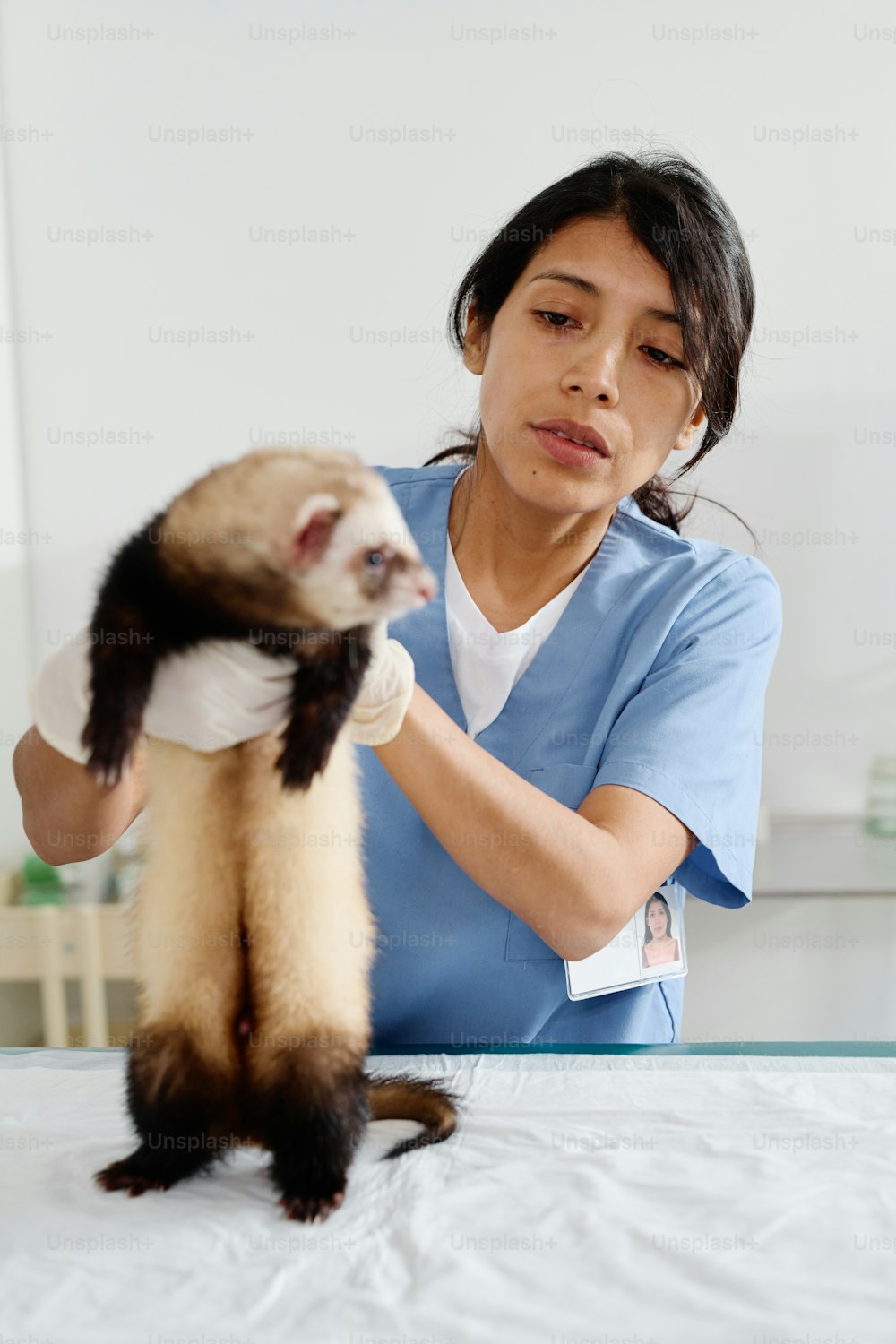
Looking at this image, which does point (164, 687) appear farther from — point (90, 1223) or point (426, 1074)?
point (426, 1074)

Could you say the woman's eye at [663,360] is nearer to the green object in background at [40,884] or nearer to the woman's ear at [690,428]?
the woman's ear at [690,428]

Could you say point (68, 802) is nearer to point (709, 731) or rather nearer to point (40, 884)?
point (709, 731)

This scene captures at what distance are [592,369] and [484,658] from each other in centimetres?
34

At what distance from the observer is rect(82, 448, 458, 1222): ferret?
63 cm

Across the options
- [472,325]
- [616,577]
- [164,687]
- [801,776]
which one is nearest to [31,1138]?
[164,687]

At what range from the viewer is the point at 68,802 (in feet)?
3.14

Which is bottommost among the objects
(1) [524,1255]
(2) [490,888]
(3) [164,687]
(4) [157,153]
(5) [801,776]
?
(5) [801,776]

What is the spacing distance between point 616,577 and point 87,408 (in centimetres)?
154

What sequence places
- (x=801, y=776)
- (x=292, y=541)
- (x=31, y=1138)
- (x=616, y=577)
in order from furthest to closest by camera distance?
(x=801, y=776) → (x=616, y=577) → (x=31, y=1138) → (x=292, y=541)

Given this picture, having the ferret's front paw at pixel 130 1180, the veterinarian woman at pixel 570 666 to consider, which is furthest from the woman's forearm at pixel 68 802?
the ferret's front paw at pixel 130 1180

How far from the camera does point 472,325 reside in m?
1.28

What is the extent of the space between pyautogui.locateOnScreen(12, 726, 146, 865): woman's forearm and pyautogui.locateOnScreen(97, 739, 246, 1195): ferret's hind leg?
0.59ft

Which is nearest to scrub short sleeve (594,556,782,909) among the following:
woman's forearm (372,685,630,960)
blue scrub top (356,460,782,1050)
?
blue scrub top (356,460,782,1050)

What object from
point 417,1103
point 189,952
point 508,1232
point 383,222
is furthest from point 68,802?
point 383,222
